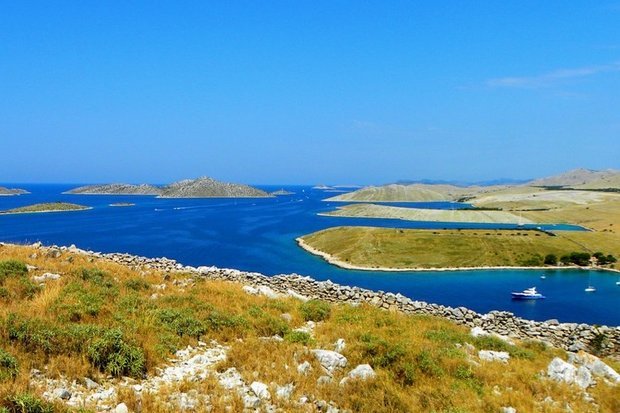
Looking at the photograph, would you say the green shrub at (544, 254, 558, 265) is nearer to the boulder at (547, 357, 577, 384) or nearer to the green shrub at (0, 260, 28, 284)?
the boulder at (547, 357, 577, 384)

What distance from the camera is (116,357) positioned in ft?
34.0

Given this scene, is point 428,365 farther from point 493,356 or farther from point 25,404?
point 25,404

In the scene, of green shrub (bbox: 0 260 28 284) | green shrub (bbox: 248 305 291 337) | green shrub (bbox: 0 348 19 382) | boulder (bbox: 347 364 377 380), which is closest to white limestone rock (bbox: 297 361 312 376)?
boulder (bbox: 347 364 377 380)

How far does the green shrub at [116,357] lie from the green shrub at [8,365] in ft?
5.03

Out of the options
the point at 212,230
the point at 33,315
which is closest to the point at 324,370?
the point at 33,315

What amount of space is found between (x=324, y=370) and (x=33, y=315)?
8.91 meters

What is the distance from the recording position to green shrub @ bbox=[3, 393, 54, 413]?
7.51m

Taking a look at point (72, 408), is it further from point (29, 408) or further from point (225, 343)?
point (225, 343)

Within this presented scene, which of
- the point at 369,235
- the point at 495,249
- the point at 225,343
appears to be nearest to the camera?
the point at 225,343

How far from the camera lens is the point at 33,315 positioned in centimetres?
1245

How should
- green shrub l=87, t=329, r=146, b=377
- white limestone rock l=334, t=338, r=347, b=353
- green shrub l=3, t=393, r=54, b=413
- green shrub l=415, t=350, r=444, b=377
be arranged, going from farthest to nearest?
white limestone rock l=334, t=338, r=347, b=353
green shrub l=415, t=350, r=444, b=377
green shrub l=87, t=329, r=146, b=377
green shrub l=3, t=393, r=54, b=413

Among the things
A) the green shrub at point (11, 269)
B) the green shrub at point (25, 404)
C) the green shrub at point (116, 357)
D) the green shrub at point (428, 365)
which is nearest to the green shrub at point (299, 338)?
the green shrub at point (428, 365)

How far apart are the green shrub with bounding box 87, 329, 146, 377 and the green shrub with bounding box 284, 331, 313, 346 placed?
466 centimetres

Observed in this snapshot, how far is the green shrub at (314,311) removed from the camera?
17.1 metres
